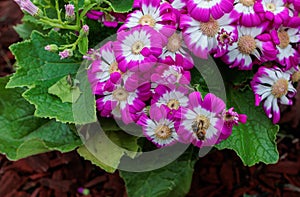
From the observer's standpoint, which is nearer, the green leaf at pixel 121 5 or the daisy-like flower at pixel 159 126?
the daisy-like flower at pixel 159 126

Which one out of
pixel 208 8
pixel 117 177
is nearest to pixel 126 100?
pixel 208 8

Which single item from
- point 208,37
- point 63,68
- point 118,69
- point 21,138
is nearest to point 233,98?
point 208,37

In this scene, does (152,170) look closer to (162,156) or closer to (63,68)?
(162,156)

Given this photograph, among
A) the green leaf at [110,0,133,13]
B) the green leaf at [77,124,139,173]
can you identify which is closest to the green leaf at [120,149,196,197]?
the green leaf at [77,124,139,173]

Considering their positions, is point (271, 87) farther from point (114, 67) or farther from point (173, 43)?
point (114, 67)

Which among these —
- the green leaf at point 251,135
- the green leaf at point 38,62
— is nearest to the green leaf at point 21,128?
the green leaf at point 38,62

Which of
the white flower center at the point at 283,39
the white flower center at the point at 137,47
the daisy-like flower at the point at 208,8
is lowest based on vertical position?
the white flower center at the point at 283,39

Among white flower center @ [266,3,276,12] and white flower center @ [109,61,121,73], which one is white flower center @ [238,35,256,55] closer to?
white flower center @ [266,3,276,12]

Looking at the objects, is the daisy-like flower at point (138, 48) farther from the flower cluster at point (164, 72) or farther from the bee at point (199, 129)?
the bee at point (199, 129)
